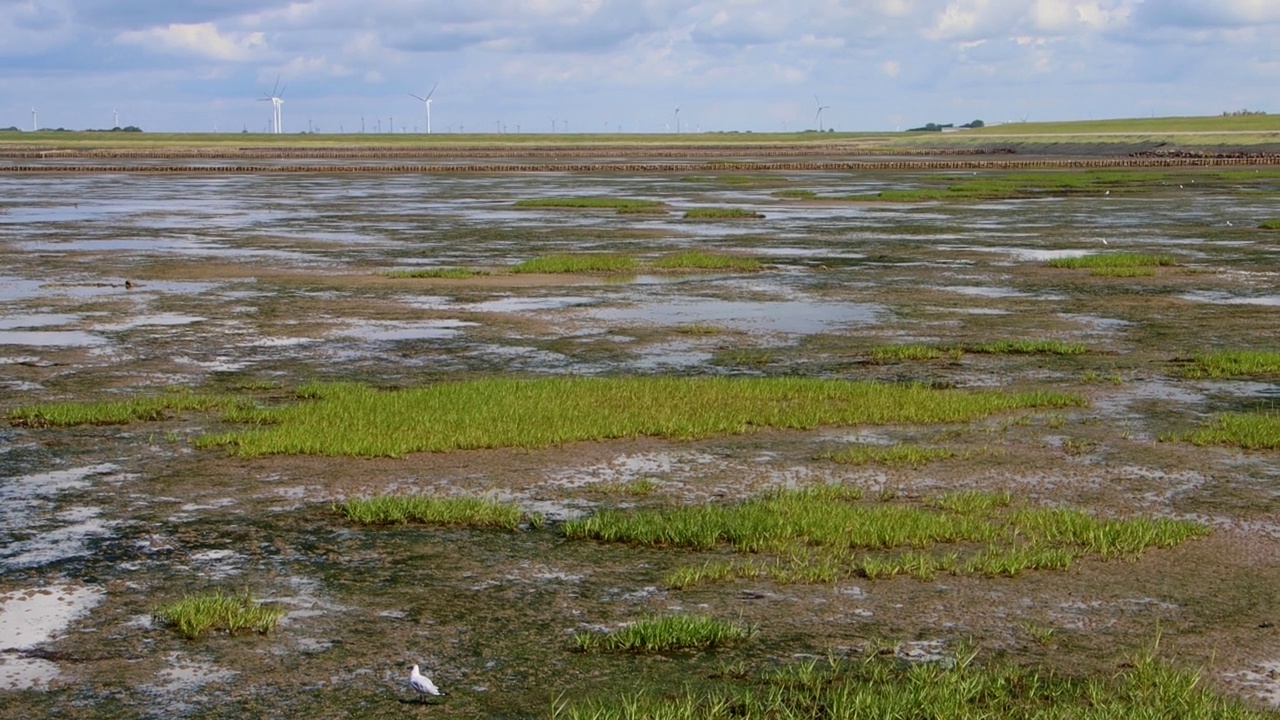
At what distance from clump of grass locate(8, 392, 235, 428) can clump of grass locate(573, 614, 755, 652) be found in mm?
8833

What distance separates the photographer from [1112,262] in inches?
1332

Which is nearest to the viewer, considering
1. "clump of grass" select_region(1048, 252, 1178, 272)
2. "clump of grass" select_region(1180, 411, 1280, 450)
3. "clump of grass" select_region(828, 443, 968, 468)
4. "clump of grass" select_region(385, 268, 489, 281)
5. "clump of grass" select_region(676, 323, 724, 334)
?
"clump of grass" select_region(828, 443, 968, 468)

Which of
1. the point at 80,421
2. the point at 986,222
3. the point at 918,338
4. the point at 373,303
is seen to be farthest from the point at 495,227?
the point at 80,421

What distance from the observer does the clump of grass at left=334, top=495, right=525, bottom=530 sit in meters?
12.3

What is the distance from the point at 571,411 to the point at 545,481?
9.15 feet

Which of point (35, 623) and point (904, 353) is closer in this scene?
point (35, 623)

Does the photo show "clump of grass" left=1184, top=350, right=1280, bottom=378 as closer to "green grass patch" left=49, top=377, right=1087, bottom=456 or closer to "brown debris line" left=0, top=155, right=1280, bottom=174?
"green grass patch" left=49, top=377, right=1087, bottom=456

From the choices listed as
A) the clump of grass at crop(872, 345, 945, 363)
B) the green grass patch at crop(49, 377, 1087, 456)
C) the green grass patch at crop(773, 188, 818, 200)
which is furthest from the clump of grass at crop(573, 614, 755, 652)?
the green grass patch at crop(773, 188, 818, 200)

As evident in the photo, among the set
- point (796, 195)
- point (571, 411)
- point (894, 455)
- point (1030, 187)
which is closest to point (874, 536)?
point (894, 455)

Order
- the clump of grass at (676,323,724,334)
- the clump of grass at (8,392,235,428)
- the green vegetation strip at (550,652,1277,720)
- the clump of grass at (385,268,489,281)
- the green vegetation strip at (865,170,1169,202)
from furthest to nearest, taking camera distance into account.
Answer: the green vegetation strip at (865,170,1169,202), the clump of grass at (385,268,489,281), the clump of grass at (676,323,724,334), the clump of grass at (8,392,235,428), the green vegetation strip at (550,652,1277,720)

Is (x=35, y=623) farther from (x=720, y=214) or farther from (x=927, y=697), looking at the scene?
(x=720, y=214)

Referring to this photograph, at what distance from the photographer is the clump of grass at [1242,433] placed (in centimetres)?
1520

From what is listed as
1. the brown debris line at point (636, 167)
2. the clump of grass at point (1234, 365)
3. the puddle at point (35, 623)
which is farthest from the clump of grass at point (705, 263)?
the brown debris line at point (636, 167)

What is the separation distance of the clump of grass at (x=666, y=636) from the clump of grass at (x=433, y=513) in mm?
3013
